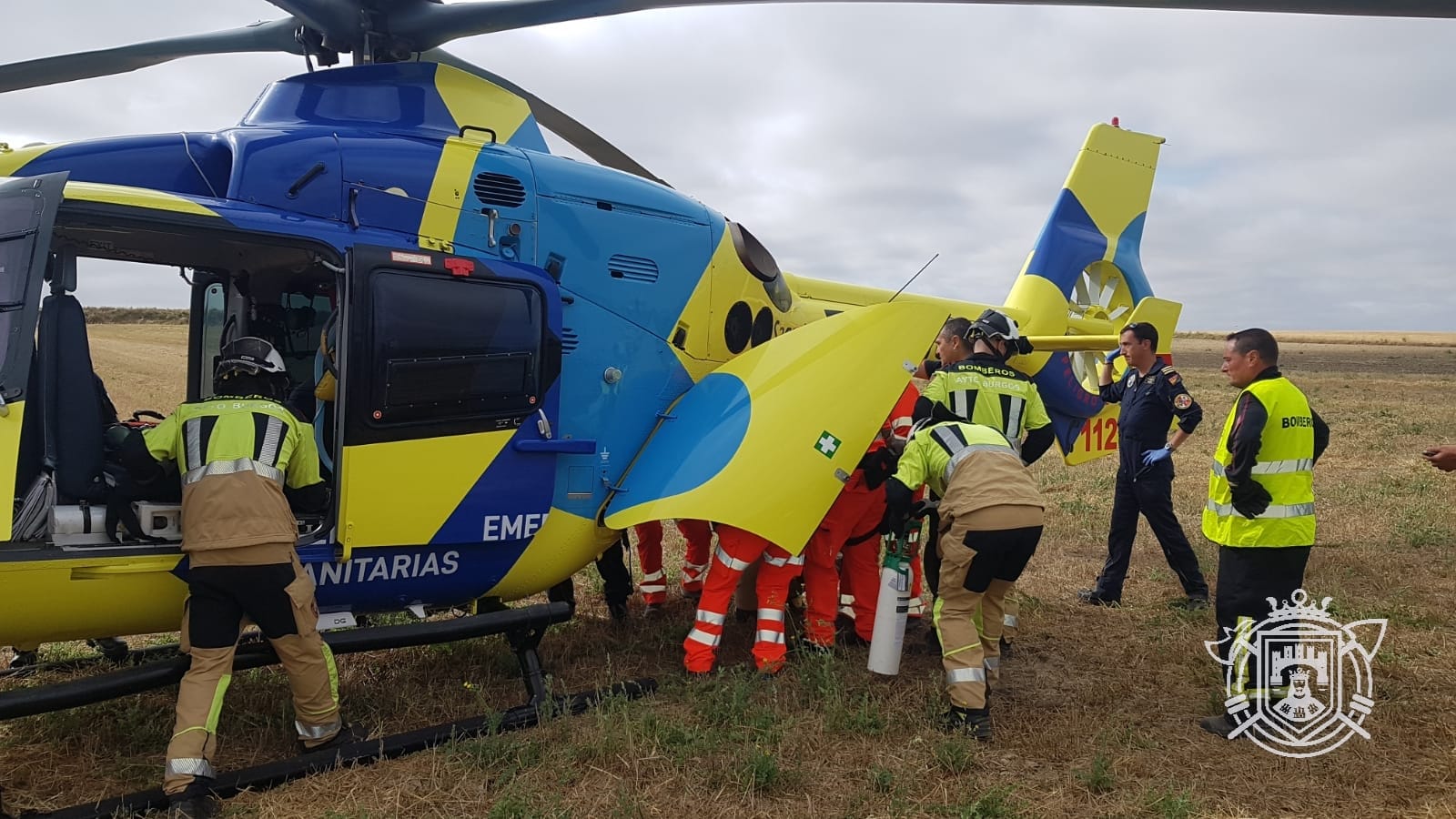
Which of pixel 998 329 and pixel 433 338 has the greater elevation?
pixel 998 329

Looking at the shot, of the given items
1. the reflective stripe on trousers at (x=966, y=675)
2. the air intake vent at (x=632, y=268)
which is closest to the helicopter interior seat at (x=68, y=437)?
the air intake vent at (x=632, y=268)

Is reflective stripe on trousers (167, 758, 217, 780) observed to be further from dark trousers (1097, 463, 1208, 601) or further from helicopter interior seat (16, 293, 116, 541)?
dark trousers (1097, 463, 1208, 601)

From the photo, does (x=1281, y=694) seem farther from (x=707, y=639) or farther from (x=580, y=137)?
(x=580, y=137)

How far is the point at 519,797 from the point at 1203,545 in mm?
6792

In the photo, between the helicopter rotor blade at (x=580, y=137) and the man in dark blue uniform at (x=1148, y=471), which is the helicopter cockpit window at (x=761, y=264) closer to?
the helicopter rotor blade at (x=580, y=137)

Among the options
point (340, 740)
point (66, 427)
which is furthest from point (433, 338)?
point (340, 740)

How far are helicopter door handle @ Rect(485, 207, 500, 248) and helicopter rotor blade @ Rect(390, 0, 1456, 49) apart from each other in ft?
3.06

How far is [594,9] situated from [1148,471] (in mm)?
4745

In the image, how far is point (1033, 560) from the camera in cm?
781

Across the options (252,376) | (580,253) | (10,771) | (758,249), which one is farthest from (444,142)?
(10,771)

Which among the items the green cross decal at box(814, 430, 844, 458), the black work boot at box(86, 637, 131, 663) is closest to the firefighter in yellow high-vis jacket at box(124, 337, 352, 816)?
the black work boot at box(86, 637, 131, 663)

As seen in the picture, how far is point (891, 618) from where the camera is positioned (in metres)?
4.90

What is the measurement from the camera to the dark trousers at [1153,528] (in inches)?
253

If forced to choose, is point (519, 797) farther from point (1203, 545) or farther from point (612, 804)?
point (1203, 545)
